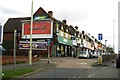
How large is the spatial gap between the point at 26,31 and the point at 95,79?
54.3 metres

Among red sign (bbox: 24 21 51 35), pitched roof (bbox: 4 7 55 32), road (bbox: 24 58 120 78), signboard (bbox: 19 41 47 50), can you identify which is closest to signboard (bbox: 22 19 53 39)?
red sign (bbox: 24 21 51 35)

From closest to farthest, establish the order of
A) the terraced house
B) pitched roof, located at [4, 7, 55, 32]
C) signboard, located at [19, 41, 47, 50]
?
signboard, located at [19, 41, 47, 50], the terraced house, pitched roof, located at [4, 7, 55, 32]

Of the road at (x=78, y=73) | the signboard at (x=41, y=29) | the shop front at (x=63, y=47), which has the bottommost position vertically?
the road at (x=78, y=73)

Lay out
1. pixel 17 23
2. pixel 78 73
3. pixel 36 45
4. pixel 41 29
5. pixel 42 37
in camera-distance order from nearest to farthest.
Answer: pixel 78 73 → pixel 36 45 → pixel 42 37 → pixel 41 29 → pixel 17 23

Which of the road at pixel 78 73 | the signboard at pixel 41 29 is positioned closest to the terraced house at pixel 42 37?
the signboard at pixel 41 29

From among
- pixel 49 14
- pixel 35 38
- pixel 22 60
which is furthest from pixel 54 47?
pixel 22 60

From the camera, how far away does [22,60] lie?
3691cm

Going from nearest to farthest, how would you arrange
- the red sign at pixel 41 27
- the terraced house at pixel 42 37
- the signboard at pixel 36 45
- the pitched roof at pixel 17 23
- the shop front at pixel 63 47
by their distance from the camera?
1. the signboard at pixel 36 45
2. the terraced house at pixel 42 37
3. the red sign at pixel 41 27
4. the shop front at pixel 63 47
5. the pitched roof at pixel 17 23

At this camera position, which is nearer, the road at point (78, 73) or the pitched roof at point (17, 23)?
the road at point (78, 73)

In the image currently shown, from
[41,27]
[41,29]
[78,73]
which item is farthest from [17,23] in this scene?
[78,73]

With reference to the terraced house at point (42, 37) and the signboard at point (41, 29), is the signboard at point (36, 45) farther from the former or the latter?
the signboard at point (41, 29)

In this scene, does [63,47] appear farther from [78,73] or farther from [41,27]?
[78,73]

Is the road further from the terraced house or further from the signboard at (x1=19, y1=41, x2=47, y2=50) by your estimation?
the signboard at (x1=19, y1=41, x2=47, y2=50)

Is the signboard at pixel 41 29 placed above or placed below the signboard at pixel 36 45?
above
